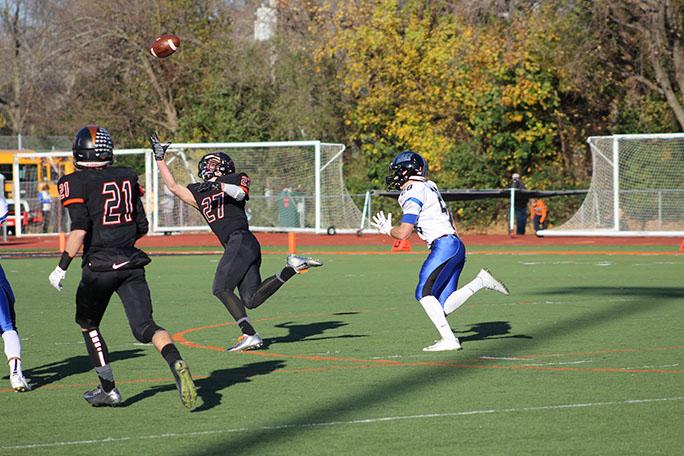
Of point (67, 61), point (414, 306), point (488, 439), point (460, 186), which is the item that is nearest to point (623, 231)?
point (460, 186)

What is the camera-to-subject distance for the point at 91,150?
8516 millimetres

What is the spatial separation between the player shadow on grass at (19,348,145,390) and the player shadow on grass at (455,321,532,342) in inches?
137

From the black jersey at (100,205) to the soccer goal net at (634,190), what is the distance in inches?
976

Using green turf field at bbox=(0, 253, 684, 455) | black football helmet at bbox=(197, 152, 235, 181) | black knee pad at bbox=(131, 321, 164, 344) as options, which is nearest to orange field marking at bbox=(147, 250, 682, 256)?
green turf field at bbox=(0, 253, 684, 455)

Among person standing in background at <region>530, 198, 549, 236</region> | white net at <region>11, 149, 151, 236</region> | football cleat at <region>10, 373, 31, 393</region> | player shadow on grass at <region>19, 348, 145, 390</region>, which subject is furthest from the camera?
white net at <region>11, 149, 151, 236</region>

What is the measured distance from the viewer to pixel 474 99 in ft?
131

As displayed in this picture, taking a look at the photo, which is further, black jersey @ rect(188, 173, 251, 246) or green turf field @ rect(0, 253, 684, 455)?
black jersey @ rect(188, 173, 251, 246)

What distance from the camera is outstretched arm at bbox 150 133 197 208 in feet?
31.7

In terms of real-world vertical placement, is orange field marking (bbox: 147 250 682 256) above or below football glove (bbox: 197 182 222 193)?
below

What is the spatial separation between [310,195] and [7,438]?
1185 inches

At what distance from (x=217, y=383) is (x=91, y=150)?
231 cm

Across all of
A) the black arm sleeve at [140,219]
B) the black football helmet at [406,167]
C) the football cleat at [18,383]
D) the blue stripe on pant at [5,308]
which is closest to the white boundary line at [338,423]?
the black arm sleeve at [140,219]

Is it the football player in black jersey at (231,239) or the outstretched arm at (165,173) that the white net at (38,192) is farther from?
the outstretched arm at (165,173)

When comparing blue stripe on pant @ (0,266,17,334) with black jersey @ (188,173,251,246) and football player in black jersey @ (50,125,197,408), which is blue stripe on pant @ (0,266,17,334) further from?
black jersey @ (188,173,251,246)
